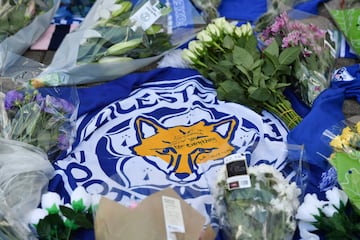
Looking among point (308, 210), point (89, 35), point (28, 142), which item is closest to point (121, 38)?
point (89, 35)

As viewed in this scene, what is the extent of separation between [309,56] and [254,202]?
0.80 metres

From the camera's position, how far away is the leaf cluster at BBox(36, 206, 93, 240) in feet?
5.24

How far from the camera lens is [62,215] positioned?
5.43 ft

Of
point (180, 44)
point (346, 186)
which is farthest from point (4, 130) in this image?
point (346, 186)

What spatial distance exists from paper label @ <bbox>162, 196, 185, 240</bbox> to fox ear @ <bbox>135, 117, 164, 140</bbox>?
635 mm

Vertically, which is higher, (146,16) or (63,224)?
(146,16)

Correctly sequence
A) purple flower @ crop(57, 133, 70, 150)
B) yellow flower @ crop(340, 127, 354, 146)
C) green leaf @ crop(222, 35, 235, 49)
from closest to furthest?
yellow flower @ crop(340, 127, 354, 146), purple flower @ crop(57, 133, 70, 150), green leaf @ crop(222, 35, 235, 49)

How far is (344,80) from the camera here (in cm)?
222

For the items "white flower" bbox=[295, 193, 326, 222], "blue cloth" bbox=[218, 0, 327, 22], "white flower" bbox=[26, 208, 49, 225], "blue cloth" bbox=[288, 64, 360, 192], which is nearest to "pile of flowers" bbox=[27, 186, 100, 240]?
"white flower" bbox=[26, 208, 49, 225]

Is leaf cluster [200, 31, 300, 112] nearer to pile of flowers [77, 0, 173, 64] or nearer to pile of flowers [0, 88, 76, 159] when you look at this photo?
pile of flowers [77, 0, 173, 64]

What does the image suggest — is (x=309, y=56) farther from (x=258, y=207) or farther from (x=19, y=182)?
(x=19, y=182)

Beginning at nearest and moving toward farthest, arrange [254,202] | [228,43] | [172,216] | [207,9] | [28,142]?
[172,216] < [254,202] < [28,142] < [228,43] < [207,9]

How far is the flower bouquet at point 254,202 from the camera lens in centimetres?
148

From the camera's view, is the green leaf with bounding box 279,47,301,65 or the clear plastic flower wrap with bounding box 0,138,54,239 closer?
the clear plastic flower wrap with bounding box 0,138,54,239
